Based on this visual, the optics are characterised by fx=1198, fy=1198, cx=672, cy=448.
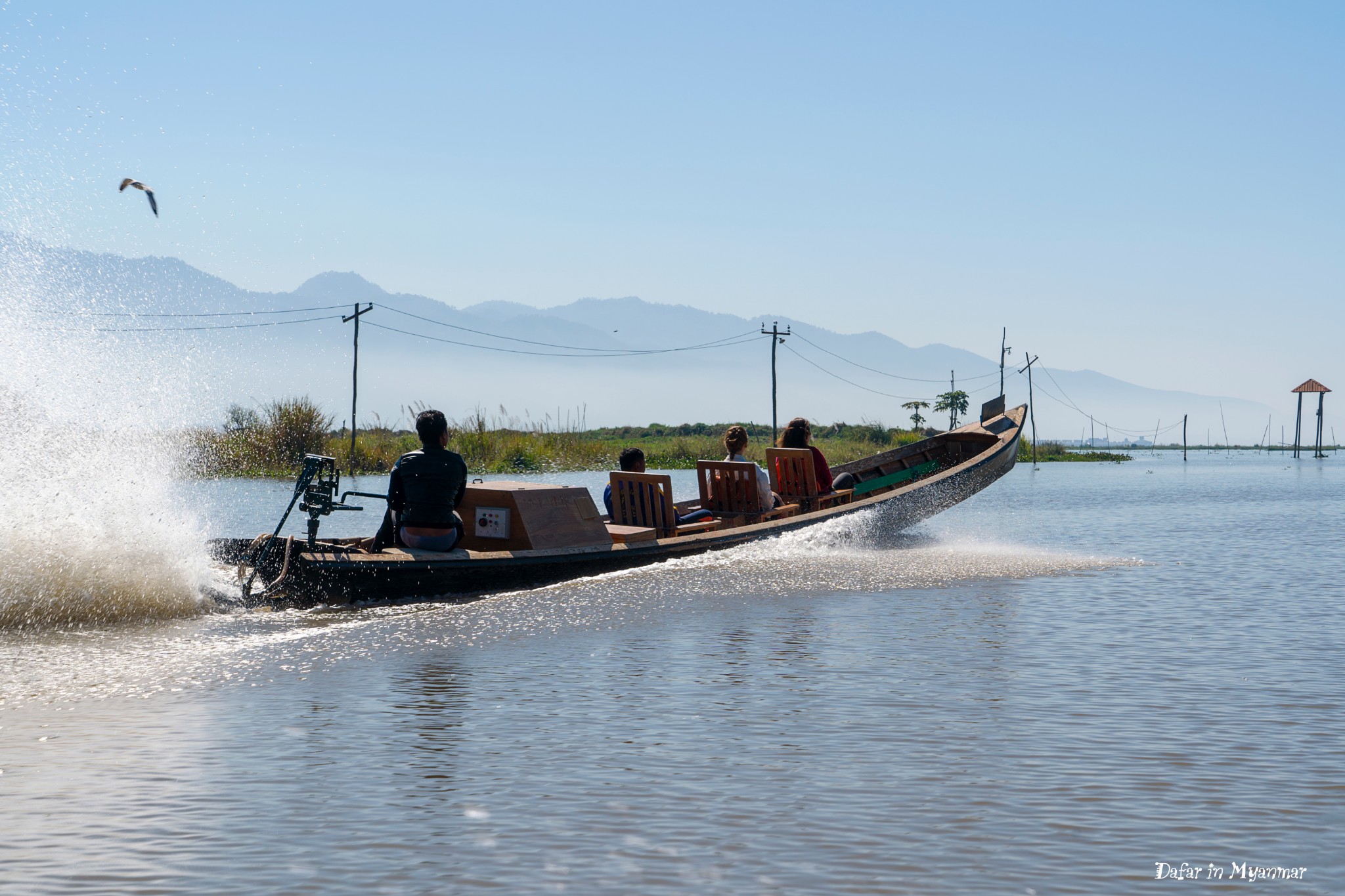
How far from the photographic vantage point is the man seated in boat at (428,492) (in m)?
11.9

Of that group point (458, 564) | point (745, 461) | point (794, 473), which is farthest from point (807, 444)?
point (458, 564)

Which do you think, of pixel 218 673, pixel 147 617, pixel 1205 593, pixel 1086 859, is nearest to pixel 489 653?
pixel 218 673

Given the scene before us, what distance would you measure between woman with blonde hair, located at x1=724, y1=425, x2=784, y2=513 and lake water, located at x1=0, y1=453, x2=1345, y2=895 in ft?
12.1

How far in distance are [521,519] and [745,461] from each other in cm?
516

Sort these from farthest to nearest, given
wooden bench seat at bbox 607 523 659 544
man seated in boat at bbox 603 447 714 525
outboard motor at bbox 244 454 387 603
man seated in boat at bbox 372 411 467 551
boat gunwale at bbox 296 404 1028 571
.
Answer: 1. man seated in boat at bbox 603 447 714 525
2. wooden bench seat at bbox 607 523 659 544
3. man seated in boat at bbox 372 411 467 551
4. boat gunwale at bbox 296 404 1028 571
5. outboard motor at bbox 244 454 387 603

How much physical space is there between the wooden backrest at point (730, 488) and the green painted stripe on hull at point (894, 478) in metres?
3.38

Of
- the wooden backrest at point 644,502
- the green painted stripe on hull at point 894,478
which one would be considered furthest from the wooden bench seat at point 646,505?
the green painted stripe on hull at point 894,478

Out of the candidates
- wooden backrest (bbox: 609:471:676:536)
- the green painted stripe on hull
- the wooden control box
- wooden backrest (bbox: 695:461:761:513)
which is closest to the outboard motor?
the wooden control box

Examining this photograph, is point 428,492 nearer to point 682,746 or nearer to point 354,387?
point 682,746

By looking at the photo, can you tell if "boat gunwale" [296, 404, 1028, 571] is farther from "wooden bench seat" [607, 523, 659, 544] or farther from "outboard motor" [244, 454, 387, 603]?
"outboard motor" [244, 454, 387, 603]

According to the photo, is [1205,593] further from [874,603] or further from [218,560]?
[218,560]

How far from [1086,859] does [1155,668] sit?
15.0 ft

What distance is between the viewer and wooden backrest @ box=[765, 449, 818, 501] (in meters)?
18.3

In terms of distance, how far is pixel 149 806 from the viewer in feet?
18.3
